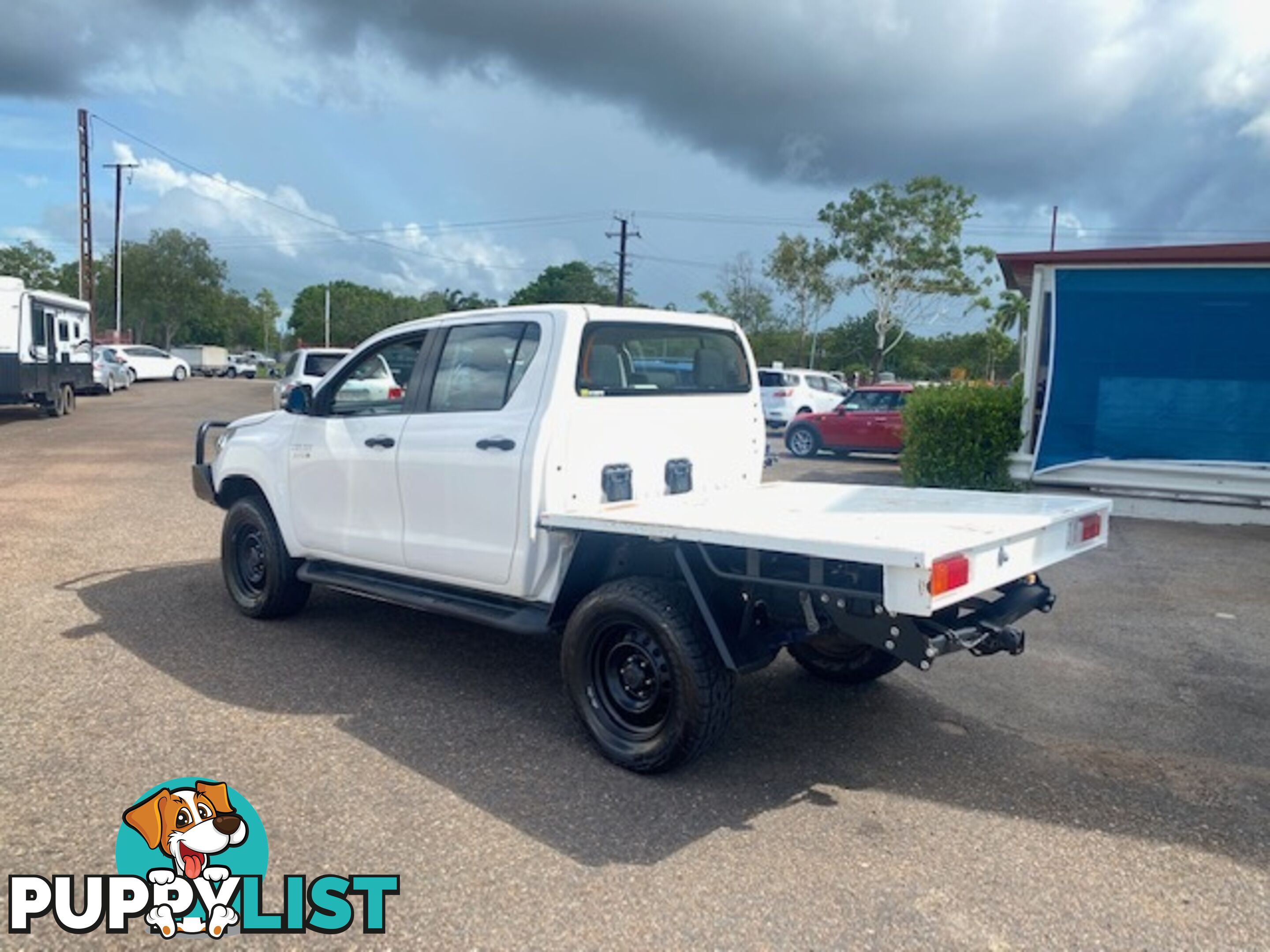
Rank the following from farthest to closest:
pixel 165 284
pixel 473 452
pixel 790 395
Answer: pixel 165 284, pixel 790 395, pixel 473 452

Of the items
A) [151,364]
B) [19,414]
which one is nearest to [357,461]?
[19,414]

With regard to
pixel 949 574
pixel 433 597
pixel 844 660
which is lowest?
pixel 844 660

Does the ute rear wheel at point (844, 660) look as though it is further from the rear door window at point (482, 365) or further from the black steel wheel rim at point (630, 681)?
the rear door window at point (482, 365)

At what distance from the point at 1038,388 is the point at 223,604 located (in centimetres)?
976

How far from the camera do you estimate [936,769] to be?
4.30 m

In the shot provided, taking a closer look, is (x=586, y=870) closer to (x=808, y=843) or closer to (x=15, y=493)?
(x=808, y=843)

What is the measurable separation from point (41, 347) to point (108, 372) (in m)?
12.4

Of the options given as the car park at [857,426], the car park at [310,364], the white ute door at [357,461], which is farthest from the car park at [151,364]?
the white ute door at [357,461]

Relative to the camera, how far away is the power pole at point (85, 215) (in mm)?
41250

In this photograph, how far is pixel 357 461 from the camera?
5613 millimetres

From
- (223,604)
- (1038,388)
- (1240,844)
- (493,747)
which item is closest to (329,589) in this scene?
(223,604)

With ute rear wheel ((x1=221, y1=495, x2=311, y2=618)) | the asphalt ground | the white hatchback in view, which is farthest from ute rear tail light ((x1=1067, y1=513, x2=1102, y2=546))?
the white hatchback

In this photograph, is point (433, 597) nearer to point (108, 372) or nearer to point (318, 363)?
point (318, 363)

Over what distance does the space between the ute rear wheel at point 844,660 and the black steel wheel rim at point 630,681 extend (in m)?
1.17
